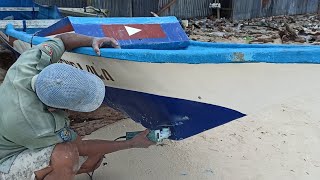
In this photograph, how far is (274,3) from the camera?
14.8m

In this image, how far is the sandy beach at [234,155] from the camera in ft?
9.89

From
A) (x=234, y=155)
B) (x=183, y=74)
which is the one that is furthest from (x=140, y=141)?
(x=234, y=155)

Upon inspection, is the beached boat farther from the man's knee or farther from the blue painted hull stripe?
the man's knee

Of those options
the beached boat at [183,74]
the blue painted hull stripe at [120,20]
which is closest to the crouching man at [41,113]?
the beached boat at [183,74]

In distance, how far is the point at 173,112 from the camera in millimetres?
2639

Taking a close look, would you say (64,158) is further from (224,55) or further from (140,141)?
(224,55)

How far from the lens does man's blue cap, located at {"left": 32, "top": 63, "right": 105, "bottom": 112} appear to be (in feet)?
6.31

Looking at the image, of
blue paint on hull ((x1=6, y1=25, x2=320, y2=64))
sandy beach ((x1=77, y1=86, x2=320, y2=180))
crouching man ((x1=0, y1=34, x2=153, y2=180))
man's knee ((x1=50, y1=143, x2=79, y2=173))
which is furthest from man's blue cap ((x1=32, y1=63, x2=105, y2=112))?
sandy beach ((x1=77, y1=86, x2=320, y2=180))

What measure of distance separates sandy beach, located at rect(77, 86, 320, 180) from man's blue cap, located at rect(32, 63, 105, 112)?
3.57ft

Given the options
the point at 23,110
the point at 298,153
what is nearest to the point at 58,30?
the point at 23,110

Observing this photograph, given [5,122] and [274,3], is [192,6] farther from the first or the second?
[5,122]

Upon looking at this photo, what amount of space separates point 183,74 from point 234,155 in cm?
128

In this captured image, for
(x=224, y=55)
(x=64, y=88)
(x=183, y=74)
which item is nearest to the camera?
(x=64, y=88)

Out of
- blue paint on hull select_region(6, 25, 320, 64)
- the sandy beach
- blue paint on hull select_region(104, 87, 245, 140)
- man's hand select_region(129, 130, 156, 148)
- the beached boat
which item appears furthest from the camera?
the sandy beach
